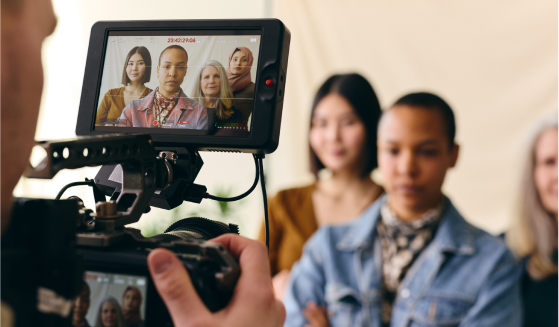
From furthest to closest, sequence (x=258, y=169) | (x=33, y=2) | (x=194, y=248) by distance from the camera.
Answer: (x=258, y=169) < (x=194, y=248) < (x=33, y=2)

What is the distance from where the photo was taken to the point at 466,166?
7.30 ft

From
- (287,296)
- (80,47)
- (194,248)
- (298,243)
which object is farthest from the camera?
(80,47)

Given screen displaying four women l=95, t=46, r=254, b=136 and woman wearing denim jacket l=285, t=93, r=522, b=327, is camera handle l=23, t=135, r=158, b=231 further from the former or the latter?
woman wearing denim jacket l=285, t=93, r=522, b=327

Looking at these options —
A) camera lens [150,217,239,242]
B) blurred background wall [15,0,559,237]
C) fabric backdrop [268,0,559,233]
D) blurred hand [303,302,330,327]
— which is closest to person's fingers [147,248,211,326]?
camera lens [150,217,239,242]

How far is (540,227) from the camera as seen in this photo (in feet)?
5.03

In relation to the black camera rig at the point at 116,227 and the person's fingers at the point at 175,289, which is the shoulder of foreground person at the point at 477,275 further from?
the person's fingers at the point at 175,289

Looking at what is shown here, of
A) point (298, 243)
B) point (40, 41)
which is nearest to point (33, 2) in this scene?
point (40, 41)

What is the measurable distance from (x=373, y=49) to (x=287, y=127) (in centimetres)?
65

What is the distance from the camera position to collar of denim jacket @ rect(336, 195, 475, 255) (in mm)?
1312

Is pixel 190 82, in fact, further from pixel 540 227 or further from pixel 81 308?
pixel 540 227

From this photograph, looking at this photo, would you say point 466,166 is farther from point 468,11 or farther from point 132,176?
point 132,176

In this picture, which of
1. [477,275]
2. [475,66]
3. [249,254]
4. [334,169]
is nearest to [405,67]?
[475,66]

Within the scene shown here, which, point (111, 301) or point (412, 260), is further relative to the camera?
point (412, 260)

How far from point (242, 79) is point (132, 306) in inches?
11.9
